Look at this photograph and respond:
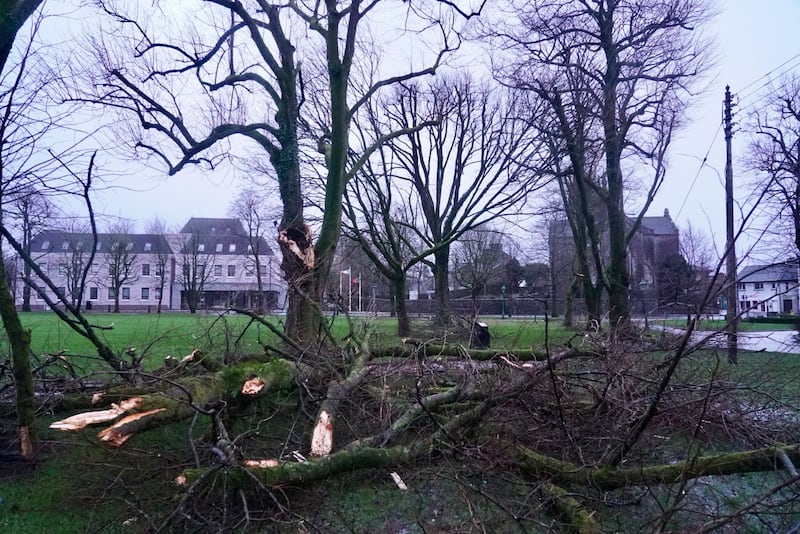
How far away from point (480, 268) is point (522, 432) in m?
30.5

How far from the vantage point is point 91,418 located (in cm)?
389

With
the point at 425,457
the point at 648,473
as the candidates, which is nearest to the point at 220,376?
the point at 425,457

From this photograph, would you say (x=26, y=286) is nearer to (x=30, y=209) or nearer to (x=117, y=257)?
(x=30, y=209)

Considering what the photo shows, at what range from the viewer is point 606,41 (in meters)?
15.1

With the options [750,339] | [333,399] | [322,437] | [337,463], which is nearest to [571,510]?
[337,463]

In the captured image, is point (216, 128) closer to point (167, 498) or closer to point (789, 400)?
point (167, 498)

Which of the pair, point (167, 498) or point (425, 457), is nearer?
point (167, 498)

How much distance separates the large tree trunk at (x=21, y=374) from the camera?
16.8 feet

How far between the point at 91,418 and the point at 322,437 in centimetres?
173

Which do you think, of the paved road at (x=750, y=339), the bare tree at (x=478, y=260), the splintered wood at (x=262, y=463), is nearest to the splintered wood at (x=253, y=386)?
the splintered wood at (x=262, y=463)

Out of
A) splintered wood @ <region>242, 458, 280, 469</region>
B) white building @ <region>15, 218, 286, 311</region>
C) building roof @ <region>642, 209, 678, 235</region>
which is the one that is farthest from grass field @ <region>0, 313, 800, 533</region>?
building roof @ <region>642, 209, 678, 235</region>

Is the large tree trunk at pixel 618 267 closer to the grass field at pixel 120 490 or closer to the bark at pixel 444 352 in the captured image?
the bark at pixel 444 352

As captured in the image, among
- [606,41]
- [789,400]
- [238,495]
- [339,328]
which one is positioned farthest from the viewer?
[606,41]

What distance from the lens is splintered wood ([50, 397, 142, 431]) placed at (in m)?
3.77
